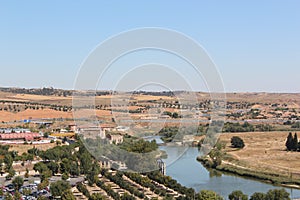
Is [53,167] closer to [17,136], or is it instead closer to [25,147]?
[25,147]

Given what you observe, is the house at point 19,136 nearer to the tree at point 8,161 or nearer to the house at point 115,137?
the tree at point 8,161

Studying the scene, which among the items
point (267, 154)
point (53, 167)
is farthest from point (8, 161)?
point (267, 154)

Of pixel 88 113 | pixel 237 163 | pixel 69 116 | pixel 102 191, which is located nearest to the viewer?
pixel 88 113

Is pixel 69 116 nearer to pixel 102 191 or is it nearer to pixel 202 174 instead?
pixel 202 174

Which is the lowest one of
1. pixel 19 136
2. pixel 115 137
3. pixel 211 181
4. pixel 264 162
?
pixel 211 181

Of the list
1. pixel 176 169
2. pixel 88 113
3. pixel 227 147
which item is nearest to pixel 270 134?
pixel 227 147

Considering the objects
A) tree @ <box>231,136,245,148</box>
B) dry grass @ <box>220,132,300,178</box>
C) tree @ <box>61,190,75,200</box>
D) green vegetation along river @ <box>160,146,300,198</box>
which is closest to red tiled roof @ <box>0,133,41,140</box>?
green vegetation along river @ <box>160,146,300,198</box>

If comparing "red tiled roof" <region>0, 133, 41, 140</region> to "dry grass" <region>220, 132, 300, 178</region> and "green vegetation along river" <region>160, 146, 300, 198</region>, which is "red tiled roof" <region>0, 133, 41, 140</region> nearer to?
"green vegetation along river" <region>160, 146, 300, 198</region>

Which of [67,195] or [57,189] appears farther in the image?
[57,189]

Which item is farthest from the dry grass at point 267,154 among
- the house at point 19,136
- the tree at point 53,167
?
the house at point 19,136
